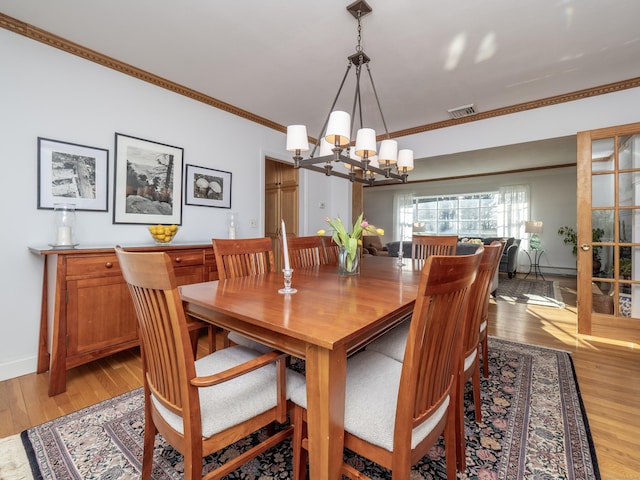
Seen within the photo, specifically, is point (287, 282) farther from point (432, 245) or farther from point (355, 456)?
point (432, 245)

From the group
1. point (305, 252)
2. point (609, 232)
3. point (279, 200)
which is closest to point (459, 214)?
point (609, 232)

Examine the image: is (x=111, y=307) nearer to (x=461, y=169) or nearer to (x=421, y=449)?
(x=421, y=449)

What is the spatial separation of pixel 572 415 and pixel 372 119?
11.2 feet

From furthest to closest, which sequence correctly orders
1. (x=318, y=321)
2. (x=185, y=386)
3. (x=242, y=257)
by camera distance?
(x=242, y=257) → (x=318, y=321) → (x=185, y=386)

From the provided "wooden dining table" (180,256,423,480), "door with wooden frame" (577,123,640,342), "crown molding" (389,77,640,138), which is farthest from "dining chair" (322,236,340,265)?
"door with wooden frame" (577,123,640,342)

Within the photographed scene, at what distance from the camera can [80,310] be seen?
1995 mm

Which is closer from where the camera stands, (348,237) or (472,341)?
(472,341)

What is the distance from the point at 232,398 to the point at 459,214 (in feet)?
28.0

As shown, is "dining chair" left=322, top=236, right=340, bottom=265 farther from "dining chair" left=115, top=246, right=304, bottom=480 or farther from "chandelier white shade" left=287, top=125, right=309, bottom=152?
"dining chair" left=115, top=246, right=304, bottom=480

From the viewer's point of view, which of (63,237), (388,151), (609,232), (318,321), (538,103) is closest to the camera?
(318,321)

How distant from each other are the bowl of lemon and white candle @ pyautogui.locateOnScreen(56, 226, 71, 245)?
57 cm

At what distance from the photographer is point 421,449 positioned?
938 millimetres

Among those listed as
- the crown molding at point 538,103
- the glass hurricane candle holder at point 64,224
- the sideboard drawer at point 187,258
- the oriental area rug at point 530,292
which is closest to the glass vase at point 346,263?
the sideboard drawer at point 187,258

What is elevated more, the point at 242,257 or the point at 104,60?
the point at 104,60
